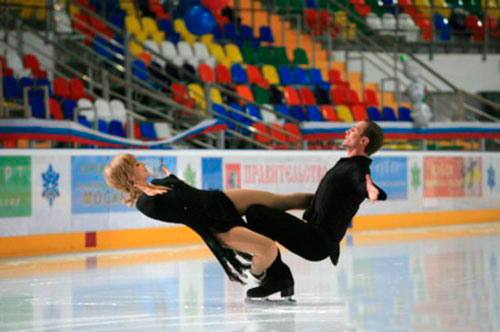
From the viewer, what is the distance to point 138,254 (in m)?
13.7

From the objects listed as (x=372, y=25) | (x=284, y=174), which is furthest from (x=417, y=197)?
(x=372, y=25)

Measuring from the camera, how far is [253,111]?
2117 centimetres

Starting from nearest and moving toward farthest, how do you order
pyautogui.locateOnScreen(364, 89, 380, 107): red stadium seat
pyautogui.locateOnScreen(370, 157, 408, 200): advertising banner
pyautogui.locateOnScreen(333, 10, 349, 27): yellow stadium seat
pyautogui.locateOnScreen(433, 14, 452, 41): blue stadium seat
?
pyautogui.locateOnScreen(370, 157, 408, 200): advertising banner < pyautogui.locateOnScreen(364, 89, 380, 107): red stadium seat < pyautogui.locateOnScreen(333, 10, 349, 27): yellow stadium seat < pyautogui.locateOnScreen(433, 14, 452, 41): blue stadium seat

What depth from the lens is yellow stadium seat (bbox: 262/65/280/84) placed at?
23375 millimetres

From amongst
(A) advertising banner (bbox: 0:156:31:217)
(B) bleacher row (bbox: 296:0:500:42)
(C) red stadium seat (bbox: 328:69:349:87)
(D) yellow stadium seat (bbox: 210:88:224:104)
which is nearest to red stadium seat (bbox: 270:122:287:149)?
(D) yellow stadium seat (bbox: 210:88:224:104)

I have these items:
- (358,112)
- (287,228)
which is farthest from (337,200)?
(358,112)

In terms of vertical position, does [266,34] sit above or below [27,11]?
above

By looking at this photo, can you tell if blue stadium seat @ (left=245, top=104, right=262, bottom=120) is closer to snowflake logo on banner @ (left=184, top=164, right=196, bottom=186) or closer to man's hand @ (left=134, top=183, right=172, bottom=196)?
snowflake logo on banner @ (left=184, top=164, right=196, bottom=186)

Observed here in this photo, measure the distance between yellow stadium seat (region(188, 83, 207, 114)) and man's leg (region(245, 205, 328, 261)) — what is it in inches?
464

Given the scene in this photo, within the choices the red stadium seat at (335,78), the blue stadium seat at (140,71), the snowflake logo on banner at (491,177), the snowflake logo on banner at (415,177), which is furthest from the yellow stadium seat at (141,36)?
the snowflake logo on banner at (491,177)

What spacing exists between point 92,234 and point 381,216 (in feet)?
19.3

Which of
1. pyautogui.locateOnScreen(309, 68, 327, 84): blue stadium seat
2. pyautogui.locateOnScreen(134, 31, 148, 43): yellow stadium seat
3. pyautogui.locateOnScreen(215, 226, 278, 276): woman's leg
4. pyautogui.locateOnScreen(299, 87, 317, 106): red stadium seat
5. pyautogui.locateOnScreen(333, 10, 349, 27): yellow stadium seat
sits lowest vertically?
pyautogui.locateOnScreen(215, 226, 278, 276): woman's leg

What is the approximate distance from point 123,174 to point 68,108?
33.1 ft

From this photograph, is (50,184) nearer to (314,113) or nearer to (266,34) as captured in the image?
(314,113)
